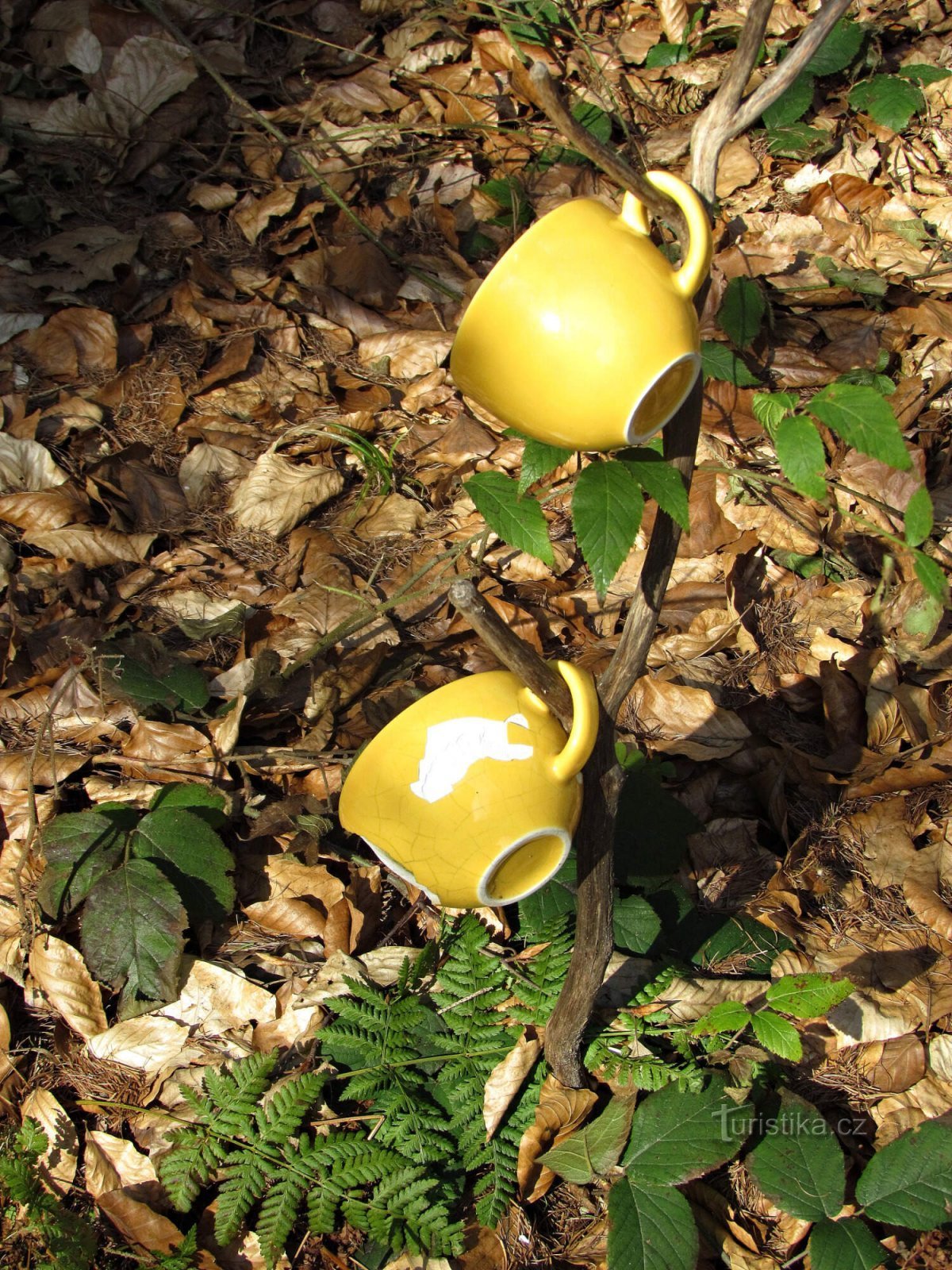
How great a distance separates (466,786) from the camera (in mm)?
1085

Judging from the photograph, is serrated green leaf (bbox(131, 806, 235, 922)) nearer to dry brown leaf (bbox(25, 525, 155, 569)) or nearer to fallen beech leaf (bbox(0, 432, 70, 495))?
dry brown leaf (bbox(25, 525, 155, 569))

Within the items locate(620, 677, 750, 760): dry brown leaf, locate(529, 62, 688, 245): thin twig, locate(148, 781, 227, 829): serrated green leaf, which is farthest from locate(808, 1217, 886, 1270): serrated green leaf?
locate(529, 62, 688, 245): thin twig

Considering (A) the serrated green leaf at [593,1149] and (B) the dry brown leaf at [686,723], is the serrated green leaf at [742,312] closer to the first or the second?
(B) the dry brown leaf at [686,723]

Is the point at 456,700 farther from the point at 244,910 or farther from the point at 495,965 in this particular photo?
the point at 244,910

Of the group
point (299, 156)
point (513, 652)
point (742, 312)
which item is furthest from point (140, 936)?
point (299, 156)

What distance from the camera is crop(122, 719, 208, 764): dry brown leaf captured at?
211 cm

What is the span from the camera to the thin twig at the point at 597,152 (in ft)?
2.88

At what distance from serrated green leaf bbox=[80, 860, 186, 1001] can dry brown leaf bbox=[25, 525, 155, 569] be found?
3.25ft

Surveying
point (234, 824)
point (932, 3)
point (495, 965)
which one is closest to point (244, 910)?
point (234, 824)

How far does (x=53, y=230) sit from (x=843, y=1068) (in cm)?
338

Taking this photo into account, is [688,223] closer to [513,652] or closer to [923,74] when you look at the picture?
[513,652]

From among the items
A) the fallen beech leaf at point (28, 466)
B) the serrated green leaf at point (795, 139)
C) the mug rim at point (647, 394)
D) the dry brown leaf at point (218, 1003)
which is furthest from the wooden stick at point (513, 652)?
the serrated green leaf at point (795, 139)

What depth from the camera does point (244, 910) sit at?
1.95 meters

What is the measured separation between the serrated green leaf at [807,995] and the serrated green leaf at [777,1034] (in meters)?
0.02
